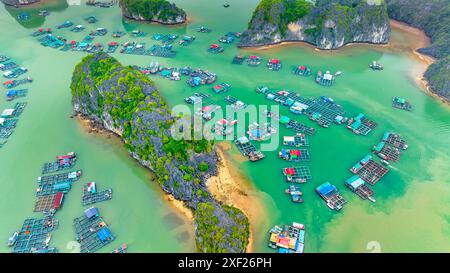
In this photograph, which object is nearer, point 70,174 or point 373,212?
point 373,212

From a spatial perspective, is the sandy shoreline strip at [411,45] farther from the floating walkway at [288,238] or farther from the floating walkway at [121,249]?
the floating walkway at [121,249]

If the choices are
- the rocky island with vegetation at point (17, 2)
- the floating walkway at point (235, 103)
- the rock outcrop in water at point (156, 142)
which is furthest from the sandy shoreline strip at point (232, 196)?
the rocky island with vegetation at point (17, 2)

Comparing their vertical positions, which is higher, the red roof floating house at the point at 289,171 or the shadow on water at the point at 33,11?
the shadow on water at the point at 33,11

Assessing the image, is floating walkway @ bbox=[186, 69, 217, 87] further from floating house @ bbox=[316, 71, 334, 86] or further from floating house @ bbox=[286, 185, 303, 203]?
floating house @ bbox=[286, 185, 303, 203]

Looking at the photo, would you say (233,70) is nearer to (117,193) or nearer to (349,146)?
(349,146)

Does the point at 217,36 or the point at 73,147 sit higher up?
the point at 217,36

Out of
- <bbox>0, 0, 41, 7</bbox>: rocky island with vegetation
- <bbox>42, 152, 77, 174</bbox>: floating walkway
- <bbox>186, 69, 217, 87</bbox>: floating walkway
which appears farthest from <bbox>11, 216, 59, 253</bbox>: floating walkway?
<bbox>0, 0, 41, 7</bbox>: rocky island with vegetation

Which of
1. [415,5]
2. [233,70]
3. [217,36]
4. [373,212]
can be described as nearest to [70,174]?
[233,70]

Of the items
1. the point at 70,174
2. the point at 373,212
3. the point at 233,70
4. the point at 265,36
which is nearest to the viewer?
the point at 373,212
